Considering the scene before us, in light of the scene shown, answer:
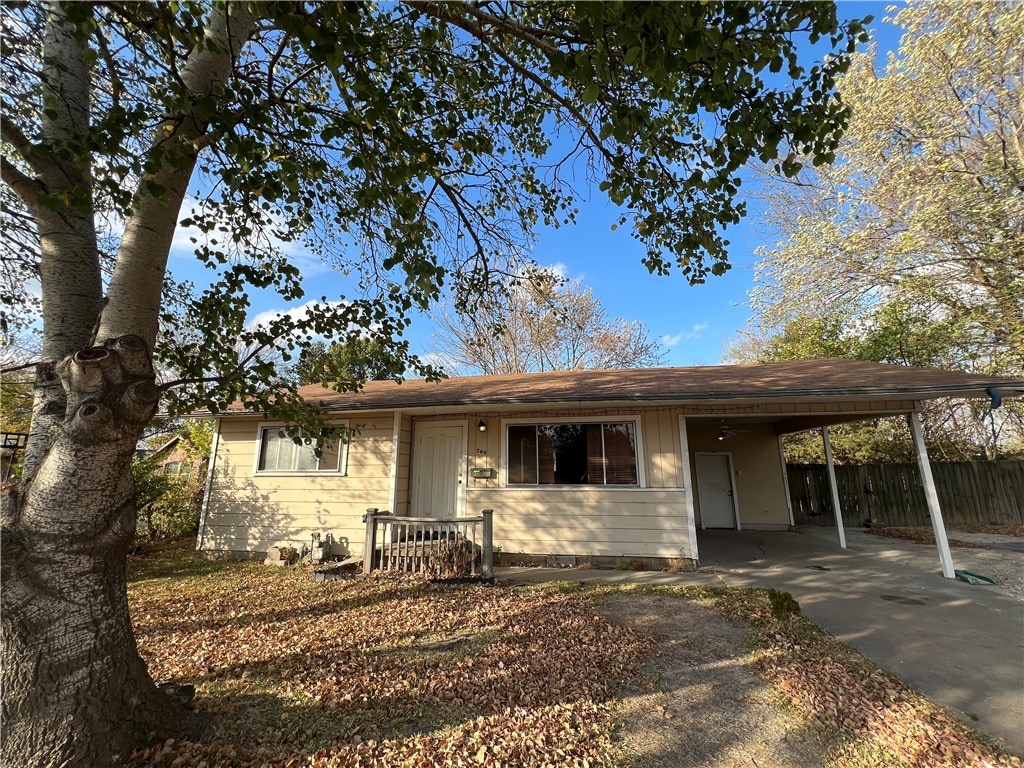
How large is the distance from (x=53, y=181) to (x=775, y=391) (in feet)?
25.9

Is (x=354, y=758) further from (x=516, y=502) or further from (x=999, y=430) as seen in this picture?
(x=999, y=430)

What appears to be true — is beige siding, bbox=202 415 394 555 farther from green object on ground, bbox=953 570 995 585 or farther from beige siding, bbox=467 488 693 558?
green object on ground, bbox=953 570 995 585

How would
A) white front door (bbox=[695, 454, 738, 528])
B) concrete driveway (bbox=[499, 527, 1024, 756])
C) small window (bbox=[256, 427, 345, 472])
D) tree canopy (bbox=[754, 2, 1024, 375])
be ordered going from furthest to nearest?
1. white front door (bbox=[695, 454, 738, 528])
2. tree canopy (bbox=[754, 2, 1024, 375])
3. small window (bbox=[256, 427, 345, 472])
4. concrete driveway (bbox=[499, 527, 1024, 756])

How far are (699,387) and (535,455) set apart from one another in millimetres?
3018

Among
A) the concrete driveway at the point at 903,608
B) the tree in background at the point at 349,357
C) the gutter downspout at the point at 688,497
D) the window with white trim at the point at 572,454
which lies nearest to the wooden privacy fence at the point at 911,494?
the concrete driveway at the point at 903,608

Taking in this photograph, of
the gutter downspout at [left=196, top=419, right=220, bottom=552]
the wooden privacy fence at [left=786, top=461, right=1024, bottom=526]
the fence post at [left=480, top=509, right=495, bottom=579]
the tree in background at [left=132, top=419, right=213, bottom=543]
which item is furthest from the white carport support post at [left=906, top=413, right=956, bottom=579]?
the tree in background at [left=132, top=419, right=213, bottom=543]

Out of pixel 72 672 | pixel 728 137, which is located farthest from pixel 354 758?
pixel 728 137

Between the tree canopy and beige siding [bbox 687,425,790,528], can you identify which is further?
beige siding [bbox 687,425,790,528]

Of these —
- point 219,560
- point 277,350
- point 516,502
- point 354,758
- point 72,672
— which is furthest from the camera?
point 219,560

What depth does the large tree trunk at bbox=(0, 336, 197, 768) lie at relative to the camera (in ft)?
6.79

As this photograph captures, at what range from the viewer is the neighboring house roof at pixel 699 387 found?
6312 mm

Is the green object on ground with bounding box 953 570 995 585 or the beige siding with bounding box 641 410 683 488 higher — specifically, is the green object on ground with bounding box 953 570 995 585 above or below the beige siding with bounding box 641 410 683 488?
below

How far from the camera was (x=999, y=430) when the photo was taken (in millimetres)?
13719

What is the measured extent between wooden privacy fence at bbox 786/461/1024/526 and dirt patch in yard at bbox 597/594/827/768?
10.8 metres
